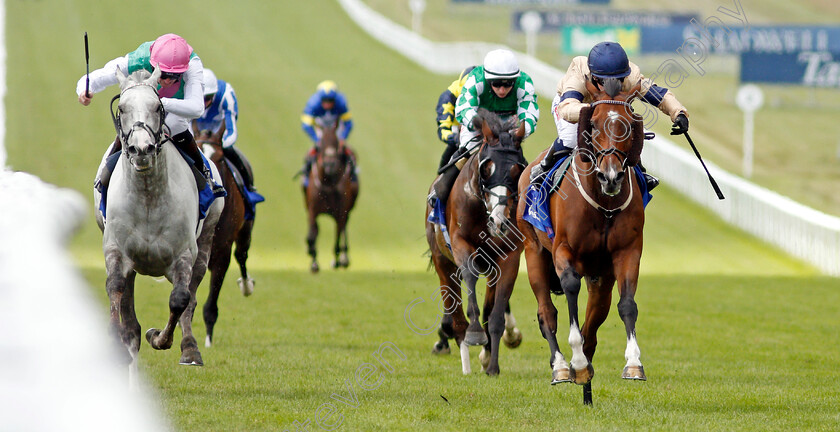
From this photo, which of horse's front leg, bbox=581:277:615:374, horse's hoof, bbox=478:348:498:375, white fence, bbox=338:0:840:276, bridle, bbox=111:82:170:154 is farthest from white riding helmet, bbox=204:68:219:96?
white fence, bbox=338:0:840:276

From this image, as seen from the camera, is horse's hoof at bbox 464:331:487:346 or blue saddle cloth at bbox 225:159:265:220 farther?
blue saddle cloth at bbox 225:159:265:220

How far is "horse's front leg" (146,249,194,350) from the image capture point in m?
7.84

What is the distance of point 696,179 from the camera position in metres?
24.5

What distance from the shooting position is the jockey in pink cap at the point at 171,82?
803 cm

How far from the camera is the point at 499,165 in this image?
880 cm

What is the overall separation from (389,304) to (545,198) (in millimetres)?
6800

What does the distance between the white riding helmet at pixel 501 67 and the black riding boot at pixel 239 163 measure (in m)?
2.81

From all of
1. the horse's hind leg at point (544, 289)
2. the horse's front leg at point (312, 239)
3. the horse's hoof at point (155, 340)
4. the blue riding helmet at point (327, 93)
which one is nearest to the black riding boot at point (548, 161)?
the horse's hind leg at point (544, 289)

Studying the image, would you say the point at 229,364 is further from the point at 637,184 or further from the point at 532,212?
the point at 637,184

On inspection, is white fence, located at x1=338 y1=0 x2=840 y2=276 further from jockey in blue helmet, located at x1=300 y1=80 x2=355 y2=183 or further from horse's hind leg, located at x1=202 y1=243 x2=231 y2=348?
horse's hind leg, located at x1=202 y1=243 x2=231 y2=348

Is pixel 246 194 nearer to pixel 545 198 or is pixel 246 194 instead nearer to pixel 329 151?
pixel 545 198

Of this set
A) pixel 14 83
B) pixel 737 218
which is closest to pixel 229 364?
pixel 737 218

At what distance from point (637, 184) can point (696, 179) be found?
17.6 meters

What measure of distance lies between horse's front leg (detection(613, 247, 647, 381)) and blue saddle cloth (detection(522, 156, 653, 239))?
59 centimetres
